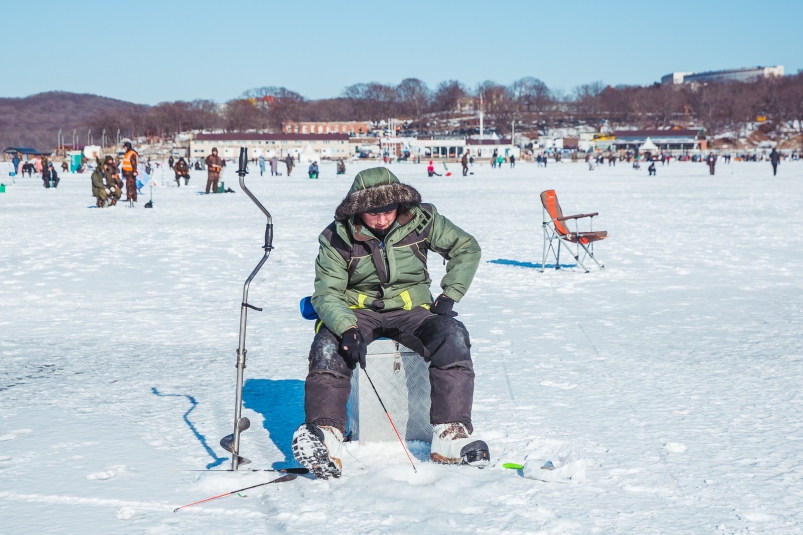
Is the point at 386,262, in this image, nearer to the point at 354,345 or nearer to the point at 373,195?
the point at 373,195

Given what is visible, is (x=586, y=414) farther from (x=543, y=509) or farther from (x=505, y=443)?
(x=543, y=509)

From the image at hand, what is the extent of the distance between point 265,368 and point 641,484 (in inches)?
99.5

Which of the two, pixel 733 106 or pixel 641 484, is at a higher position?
pixel 733 106

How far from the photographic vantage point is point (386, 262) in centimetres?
363

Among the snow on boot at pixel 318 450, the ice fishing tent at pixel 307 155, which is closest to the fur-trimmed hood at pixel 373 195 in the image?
the snow on boot at pixel 318 450

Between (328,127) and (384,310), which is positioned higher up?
(328,127)

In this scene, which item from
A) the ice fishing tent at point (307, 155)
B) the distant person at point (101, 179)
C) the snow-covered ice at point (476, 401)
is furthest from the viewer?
the ice fishing tent at point (307, 155)

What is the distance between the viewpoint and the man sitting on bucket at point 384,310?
3.37m

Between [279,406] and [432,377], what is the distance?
3.81 ft

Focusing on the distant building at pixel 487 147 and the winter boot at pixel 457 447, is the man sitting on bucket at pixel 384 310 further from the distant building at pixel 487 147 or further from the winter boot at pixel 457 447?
the distant building at pixel 487 147

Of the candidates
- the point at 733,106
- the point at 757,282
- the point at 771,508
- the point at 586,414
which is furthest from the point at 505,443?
the point at 733,106

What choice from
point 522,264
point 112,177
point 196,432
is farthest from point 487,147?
point 196,432

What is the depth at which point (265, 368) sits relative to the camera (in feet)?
16.9

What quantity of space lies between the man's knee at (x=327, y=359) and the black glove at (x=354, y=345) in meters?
0.04
